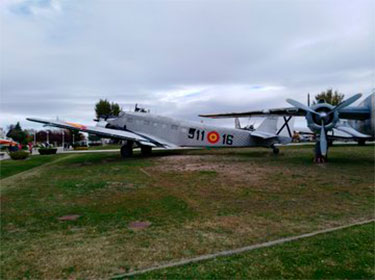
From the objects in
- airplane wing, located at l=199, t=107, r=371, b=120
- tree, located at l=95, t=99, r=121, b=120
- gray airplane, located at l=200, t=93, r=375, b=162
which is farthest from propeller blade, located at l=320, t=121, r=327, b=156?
tree, located at l=95, t=99, r=121, b=120

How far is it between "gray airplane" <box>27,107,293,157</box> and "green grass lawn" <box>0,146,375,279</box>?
8.75m

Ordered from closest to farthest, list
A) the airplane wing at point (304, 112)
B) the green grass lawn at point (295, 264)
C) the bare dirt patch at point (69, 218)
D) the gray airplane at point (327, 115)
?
the green grass lawn at point (295, 264)
the bare dirt patch at point (69, 218)
the gray airplane at point (327, 115)
the airplane wing at point (304, 112)

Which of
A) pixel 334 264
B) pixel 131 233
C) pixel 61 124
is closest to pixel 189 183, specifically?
pixel 131 233

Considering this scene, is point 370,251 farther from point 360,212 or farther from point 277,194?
point 277,194

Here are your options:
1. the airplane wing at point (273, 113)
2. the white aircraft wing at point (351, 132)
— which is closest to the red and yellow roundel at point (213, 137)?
the airplane wing at point (273, 113)

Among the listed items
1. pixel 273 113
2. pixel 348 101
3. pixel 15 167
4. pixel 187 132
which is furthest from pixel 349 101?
pixel 15 167

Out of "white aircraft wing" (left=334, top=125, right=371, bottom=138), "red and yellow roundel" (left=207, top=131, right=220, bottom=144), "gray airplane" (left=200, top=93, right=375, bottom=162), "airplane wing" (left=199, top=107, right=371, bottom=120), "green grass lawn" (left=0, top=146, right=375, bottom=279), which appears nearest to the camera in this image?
"green grass lawn" (left=0, top=146, right=375, bottom=279)

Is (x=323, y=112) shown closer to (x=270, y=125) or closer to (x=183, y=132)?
(x=270, y=125)

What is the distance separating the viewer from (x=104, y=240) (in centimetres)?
419

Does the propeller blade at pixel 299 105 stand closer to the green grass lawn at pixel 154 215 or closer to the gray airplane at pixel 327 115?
the gray airplane at pixel 327 115

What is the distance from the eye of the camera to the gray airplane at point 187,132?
18.6 m

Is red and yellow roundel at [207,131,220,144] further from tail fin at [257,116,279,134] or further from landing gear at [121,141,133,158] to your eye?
landing gear at [121,141,133,158]

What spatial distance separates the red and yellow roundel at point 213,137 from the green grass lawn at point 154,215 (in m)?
8.71

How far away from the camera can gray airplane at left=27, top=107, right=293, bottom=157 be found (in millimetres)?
18641
